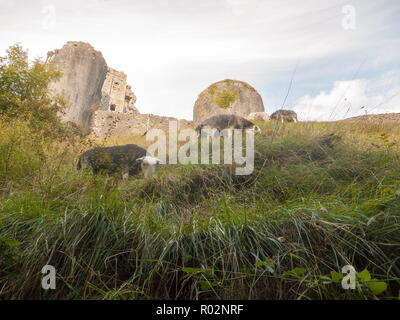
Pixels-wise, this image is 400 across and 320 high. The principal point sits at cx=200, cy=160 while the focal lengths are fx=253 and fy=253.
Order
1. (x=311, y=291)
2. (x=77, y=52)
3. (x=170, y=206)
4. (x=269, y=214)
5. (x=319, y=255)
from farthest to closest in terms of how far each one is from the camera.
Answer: (x=77, y=52) → (x=170, y=206) → (x=269, y=214) → (x=319, y=255) → (x=311, y=291)

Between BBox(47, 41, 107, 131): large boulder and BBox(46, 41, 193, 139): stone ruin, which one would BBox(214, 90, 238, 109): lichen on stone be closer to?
BBox(46, 41, 193, 139): stone ruin

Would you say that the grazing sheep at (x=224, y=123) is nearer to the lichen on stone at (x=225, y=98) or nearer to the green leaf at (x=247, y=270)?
the green leaf at (x=247, y=270)

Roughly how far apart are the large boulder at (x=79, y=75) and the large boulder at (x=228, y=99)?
6.29 meters

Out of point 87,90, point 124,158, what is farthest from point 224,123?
point 87,90

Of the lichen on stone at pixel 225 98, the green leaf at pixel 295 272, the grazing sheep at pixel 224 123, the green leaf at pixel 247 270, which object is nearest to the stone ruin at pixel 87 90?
the lichen on stone at pixel 225 98

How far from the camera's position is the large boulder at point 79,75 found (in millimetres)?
13773

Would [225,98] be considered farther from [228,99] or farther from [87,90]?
[87,90]

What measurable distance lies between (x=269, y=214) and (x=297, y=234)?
0.27 meters

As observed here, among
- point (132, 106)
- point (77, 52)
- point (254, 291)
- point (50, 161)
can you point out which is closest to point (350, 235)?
point (254, 291)

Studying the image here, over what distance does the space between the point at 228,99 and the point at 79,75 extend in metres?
8.86

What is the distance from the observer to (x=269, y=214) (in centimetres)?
170

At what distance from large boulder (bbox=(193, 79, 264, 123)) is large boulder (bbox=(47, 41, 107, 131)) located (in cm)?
629

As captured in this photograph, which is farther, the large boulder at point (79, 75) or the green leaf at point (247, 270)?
the large boulder at point (79, 75)

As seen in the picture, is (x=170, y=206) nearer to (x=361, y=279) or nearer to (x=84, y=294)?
(x=84, y=294)
